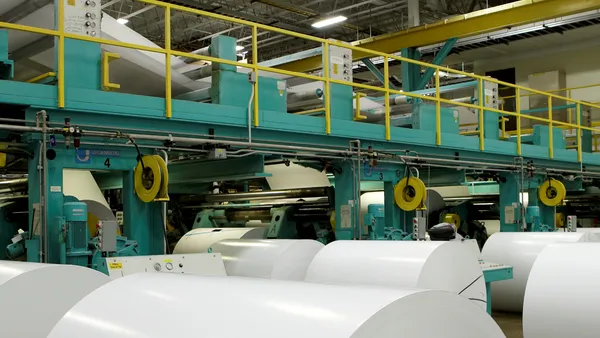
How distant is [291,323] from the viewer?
206 centimetres

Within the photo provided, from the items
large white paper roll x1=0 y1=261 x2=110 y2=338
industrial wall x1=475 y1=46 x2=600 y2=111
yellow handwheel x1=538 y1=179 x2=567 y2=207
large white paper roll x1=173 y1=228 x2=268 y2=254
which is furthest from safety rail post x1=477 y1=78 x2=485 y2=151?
industrial wall x1=475 y1=46 x2=600 y2=111

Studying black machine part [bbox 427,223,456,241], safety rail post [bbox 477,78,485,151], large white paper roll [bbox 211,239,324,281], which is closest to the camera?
black machine part [bbox 427,223,456,241]

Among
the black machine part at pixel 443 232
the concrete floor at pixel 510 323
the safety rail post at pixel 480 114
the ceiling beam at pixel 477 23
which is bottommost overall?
the concrete floor at pixel 510 323

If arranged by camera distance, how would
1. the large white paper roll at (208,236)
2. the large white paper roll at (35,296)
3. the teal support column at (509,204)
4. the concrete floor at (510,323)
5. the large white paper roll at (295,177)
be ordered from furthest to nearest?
the teal support column at (509,204) → the large white paper roll at (295,177) → the large white paper roll at (208,236) → the concrete floor at (510,323) → the large white paper roll at (35,296)

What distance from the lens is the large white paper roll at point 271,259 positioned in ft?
21.4

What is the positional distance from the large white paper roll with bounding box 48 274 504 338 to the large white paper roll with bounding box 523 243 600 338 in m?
2.23

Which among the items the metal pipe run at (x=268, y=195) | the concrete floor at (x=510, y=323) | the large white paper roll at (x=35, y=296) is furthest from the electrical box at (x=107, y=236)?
the metal pipe run at (x=268, y=195)

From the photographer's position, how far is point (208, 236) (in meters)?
9.12

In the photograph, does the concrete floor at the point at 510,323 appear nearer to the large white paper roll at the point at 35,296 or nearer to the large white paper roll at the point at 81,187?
the large white paper roll at the point at 81,187

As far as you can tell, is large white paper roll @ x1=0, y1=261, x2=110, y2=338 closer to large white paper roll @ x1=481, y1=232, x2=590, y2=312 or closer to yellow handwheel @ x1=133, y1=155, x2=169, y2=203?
yellow handwheel @ x1=133, y1=155, x2=169, y2=203

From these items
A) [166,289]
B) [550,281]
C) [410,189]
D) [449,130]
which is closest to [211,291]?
[166,289]

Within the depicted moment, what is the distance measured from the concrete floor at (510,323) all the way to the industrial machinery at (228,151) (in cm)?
155

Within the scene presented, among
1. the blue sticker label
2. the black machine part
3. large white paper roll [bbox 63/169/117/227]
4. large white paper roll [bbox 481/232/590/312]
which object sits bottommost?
large white paper roll [bbox 481/232/590/312]

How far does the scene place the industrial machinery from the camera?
5883 mm
